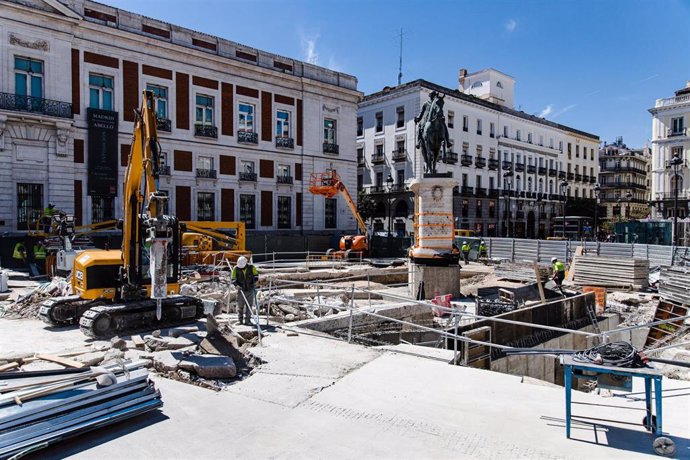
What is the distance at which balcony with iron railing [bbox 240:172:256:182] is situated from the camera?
3472 centimetres

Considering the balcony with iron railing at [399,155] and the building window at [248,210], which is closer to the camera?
the building window at [248,210]

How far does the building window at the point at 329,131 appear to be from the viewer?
39.7 m

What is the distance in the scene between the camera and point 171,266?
1236cm

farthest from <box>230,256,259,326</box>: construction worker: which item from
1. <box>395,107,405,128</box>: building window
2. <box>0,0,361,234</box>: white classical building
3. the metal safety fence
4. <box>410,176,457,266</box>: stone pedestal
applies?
<box>395,107,405,128</box>: building window

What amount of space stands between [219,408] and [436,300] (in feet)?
34.2

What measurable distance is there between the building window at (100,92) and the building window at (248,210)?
1025 centimetres

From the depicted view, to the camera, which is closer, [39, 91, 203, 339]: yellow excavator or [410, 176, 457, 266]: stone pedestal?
[39, 91, 203, 339]: yellow excavator

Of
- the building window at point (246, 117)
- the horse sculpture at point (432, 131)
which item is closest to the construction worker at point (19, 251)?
the building window at point (246, 117)

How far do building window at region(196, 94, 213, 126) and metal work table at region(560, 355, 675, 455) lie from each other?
3099cm

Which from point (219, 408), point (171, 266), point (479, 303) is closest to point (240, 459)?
point (219, 408)

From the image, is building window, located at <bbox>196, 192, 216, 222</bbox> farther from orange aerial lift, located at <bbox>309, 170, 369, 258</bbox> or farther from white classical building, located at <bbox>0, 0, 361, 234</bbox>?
orange aerial lift, located at <bbox>309, 170, 369, 258</bbox>

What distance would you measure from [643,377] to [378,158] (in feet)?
162

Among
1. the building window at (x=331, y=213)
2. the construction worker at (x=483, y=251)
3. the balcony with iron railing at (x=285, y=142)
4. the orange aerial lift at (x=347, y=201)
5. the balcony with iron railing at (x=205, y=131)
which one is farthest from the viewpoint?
the building window at (x=331, y=213)

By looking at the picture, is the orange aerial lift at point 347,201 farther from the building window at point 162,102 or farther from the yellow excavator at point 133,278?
the yellow excavator at point 133,278
